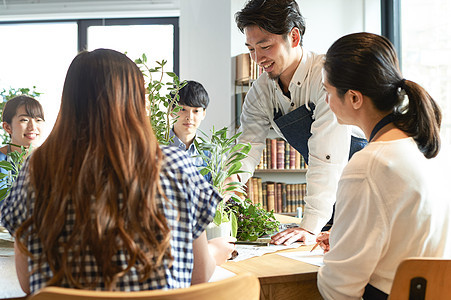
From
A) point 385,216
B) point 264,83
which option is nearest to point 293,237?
point 385,216

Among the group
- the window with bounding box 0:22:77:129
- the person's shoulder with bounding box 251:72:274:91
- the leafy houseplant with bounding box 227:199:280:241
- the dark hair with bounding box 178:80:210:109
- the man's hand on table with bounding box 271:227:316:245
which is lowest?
the man's hand on table with bounding box 271:227:316:245

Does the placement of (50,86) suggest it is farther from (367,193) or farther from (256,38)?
(367,193)

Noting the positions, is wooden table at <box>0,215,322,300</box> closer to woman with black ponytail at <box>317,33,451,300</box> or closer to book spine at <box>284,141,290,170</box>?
woman with black ponytail at <box>317,33,451,300</box>

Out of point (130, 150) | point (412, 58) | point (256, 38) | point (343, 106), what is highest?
point (412, 58)

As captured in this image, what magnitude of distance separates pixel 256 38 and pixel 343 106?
0.79m

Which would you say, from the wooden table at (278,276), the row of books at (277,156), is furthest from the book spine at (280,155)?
the wooden table at (278,276)

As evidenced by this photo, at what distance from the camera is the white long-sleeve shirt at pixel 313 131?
1.88m

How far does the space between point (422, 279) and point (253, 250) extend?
648mm

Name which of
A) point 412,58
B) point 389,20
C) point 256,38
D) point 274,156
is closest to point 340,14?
point 389,20

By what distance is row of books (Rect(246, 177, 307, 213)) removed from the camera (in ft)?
14.6

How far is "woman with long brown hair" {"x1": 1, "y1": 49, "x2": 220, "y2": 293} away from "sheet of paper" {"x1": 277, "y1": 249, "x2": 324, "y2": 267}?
0.52 m

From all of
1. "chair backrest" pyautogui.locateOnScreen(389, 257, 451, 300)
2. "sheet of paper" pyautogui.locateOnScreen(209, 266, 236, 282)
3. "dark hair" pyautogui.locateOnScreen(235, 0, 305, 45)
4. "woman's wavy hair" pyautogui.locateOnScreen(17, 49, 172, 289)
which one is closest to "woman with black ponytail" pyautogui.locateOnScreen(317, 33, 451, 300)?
"chair backrest" pyautogui.locateOnScreen(389, 257, 451, 300)

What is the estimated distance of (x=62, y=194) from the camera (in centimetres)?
96

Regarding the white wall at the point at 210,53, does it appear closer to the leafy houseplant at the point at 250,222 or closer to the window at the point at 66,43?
the window at the point at 66,43
